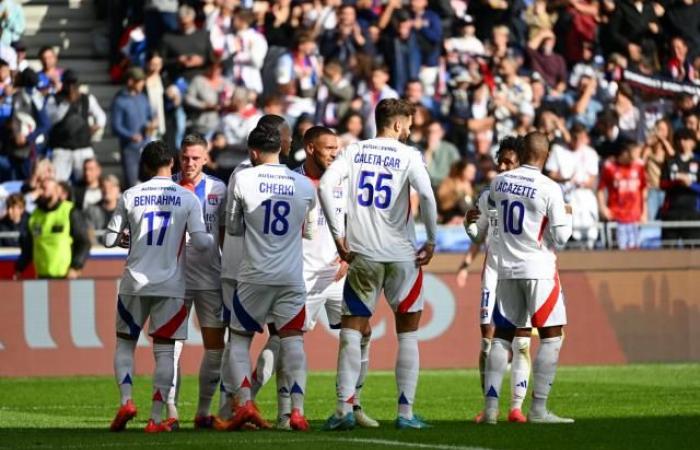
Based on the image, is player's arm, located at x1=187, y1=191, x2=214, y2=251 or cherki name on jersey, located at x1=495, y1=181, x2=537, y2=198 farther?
cherki name on jersey, located at x1=495, y1=181, x2=537, y2=198

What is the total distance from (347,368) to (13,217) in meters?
10.7

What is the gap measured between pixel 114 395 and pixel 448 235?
232 inches

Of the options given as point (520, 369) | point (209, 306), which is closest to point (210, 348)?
point (209, 306)

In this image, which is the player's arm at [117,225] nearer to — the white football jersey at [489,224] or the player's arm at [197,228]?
the player's arm at [197,228]

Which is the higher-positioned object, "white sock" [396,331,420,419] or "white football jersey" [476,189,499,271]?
"white football jersey" [476,189,499,271]

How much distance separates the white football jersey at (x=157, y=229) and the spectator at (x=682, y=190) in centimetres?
1152

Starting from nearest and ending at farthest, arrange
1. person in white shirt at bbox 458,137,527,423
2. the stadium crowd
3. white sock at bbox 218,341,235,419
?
1. white sock at bbox 218,341,235,419
2. person in white shirt at bbox 458,137,527,423
3. the stadium crowd

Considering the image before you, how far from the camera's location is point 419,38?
25922 millimetres

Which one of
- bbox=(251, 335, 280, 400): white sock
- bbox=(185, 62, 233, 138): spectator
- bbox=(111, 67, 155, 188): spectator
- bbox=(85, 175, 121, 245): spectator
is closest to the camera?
bbox=(251, 335, 280, 400): white sock

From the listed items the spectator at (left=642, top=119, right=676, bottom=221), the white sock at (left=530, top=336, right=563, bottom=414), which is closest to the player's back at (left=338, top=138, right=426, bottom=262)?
the white sock at (left=530, top=336, right=563, bottom=414)

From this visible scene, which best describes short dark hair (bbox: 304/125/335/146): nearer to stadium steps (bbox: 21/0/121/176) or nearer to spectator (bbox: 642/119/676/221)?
spectator (bbox: 642/119/676/221)

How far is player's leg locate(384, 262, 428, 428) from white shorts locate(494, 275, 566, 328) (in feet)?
2.81

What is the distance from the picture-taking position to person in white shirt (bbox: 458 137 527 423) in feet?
43.5

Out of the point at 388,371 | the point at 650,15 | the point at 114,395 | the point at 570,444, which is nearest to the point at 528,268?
the point at 570,444
